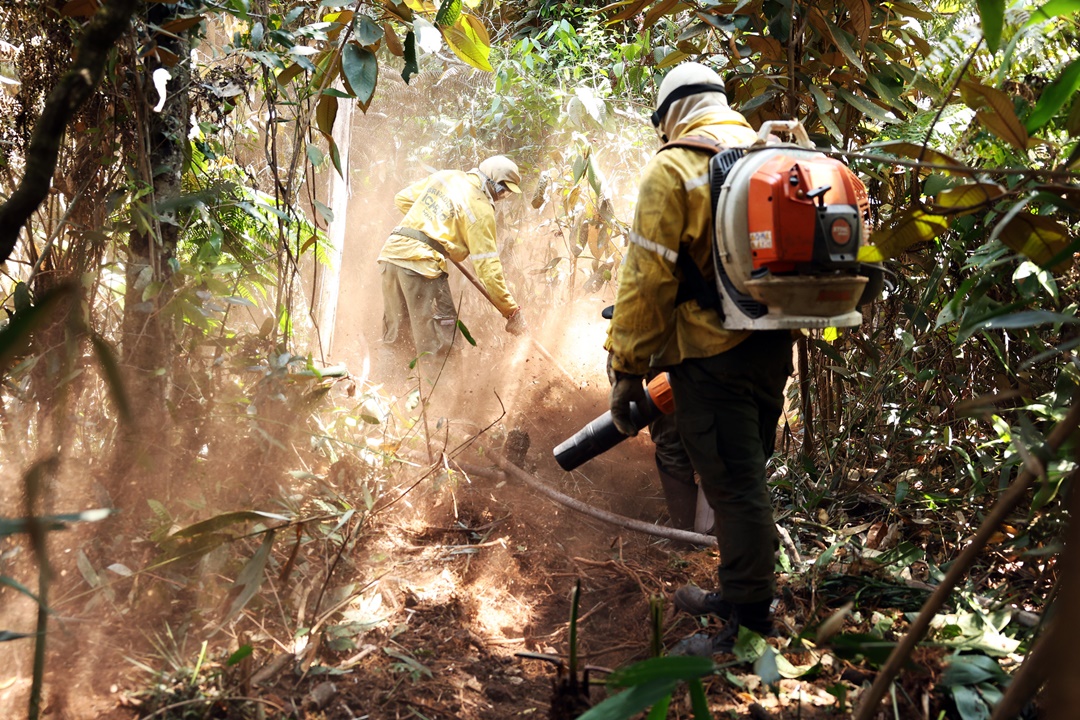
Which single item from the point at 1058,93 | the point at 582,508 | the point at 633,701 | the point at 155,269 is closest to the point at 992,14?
the point at 1058,93

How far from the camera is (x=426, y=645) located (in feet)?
8.31

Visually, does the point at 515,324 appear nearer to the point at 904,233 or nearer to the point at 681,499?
the point at 681,499

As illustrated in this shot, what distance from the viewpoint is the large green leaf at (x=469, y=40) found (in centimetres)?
268

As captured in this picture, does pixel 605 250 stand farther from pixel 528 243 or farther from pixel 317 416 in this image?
pixel 317 416

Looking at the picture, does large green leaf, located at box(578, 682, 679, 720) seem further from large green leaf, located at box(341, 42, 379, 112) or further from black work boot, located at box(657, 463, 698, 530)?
black work boot, located at box(657, 463, 698, 530)

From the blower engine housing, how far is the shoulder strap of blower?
3.3 inches

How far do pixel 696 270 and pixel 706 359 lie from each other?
0.29m

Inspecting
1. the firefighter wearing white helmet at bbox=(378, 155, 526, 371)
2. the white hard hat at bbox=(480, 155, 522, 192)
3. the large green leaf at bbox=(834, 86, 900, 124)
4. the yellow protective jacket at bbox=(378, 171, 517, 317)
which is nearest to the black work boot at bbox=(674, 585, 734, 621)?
the large green leaf at bbox=(834, 86, 900, 124)

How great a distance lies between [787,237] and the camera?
7.20 feet

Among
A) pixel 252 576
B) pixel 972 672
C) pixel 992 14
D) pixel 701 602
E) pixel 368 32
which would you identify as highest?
pixel 368 32

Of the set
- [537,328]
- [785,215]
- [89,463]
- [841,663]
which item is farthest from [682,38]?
[537,328]

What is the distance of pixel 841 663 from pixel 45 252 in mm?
2752

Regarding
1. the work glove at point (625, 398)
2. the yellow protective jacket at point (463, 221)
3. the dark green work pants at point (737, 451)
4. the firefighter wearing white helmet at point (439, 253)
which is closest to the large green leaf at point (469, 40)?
the work glove at point (625, 398)

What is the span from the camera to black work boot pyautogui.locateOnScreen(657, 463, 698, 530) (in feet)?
11.8
